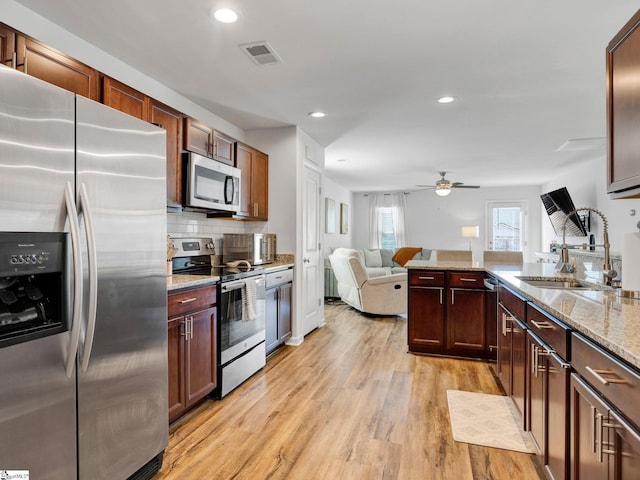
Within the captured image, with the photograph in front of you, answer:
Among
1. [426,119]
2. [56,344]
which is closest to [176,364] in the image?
[56,344]

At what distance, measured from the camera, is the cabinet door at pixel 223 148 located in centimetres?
336

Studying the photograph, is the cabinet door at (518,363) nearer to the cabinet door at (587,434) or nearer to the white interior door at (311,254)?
the cabinet door at (587,434)

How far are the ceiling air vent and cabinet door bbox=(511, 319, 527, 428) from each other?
229 cm

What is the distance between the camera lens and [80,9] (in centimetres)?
207

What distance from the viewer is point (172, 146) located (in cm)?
281

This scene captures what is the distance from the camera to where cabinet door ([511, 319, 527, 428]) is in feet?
6.95

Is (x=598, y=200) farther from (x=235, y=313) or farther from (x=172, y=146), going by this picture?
(x=172, y=146)

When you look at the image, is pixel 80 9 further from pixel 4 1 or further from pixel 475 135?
pixel 475 135

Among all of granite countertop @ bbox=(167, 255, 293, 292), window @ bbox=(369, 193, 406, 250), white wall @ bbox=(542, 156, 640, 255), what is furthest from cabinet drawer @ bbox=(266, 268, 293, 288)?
window @ bbox=(369, 193, 406, 250)

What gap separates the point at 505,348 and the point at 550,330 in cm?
115

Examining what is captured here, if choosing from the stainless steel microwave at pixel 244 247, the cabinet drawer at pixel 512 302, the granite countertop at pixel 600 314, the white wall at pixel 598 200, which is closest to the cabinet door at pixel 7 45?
the stainless steel microwave at pixel 244 247

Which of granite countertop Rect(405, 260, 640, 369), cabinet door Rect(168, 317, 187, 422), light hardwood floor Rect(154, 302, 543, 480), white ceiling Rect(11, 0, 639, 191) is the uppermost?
white ceiling Rect(11, 0, 639, 191)

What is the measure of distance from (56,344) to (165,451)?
1.08m

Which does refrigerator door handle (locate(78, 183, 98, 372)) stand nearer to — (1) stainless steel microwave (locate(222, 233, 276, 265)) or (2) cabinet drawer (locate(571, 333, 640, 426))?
(2) cabinet drawer (locate(571, 333, 640, 426))
